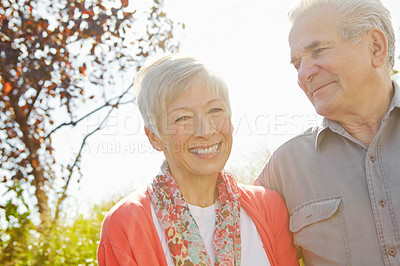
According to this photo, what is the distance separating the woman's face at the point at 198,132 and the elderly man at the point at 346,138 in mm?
448

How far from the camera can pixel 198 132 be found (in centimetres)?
197

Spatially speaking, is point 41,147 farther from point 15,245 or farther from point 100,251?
point 100,251

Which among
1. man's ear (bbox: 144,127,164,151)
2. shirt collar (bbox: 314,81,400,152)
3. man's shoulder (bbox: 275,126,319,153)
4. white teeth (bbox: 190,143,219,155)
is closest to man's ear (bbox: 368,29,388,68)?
→ shirt collar (bbox: 314,81,400,152)

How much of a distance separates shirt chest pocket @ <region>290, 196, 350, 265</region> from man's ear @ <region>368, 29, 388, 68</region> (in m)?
0.74

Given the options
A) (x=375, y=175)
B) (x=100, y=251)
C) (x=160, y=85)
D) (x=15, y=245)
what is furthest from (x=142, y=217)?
(x=15, y=245)

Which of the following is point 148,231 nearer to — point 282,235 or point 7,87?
point 282,235

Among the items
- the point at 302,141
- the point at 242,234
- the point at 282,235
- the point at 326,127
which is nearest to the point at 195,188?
the point at 242,234

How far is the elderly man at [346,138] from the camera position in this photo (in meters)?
1.88

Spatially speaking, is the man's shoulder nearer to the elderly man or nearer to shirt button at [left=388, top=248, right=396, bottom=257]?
the elderly man

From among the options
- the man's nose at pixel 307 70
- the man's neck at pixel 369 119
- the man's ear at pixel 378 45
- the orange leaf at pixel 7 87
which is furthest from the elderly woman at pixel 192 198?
the orange leaf at pixel 7 87

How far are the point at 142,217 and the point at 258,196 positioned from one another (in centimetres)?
67

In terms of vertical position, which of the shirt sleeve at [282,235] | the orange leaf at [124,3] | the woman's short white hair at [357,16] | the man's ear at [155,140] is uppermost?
the orange leaf at [124,3]

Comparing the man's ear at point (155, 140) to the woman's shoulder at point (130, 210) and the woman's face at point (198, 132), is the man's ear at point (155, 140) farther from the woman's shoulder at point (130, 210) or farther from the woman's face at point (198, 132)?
the woman's shoulder at point (130, 210)

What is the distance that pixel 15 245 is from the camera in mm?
3283
